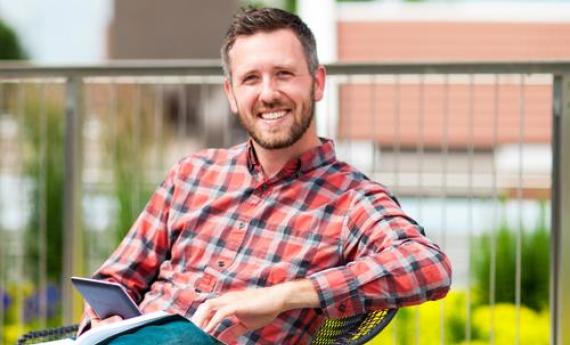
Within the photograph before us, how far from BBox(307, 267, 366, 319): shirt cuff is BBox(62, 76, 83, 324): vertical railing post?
193cm

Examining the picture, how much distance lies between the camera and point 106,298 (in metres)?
2.45

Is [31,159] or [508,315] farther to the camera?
[31,159]

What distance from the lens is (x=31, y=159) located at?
529cm

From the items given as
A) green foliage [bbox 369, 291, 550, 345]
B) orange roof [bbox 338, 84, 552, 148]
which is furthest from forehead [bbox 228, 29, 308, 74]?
green foliage [bbox 369, 291, 550, 345]

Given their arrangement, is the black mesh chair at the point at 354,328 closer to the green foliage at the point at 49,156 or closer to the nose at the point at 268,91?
the nose at the point at 268,91

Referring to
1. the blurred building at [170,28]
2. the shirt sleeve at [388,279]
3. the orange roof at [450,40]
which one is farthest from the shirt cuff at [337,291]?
the orange roof at [450,40]

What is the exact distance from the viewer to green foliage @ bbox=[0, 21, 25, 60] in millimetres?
33750

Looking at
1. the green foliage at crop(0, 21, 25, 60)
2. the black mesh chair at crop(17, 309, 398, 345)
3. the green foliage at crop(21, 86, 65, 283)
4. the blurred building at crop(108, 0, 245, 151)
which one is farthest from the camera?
the green foliage at crop(0, 21, 25, 60)

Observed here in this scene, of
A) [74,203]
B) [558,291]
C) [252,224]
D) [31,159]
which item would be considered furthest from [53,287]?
[252,224]

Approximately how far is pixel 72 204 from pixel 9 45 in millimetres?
31447

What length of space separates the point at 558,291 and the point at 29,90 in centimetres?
284

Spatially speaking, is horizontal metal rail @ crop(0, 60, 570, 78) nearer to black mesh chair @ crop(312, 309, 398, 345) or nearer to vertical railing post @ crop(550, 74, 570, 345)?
vertical railing post @ crop(550, 74, 570, 345)

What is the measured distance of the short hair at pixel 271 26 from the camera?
2.49m

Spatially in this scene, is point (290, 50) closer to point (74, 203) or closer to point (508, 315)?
point (74, 203)
